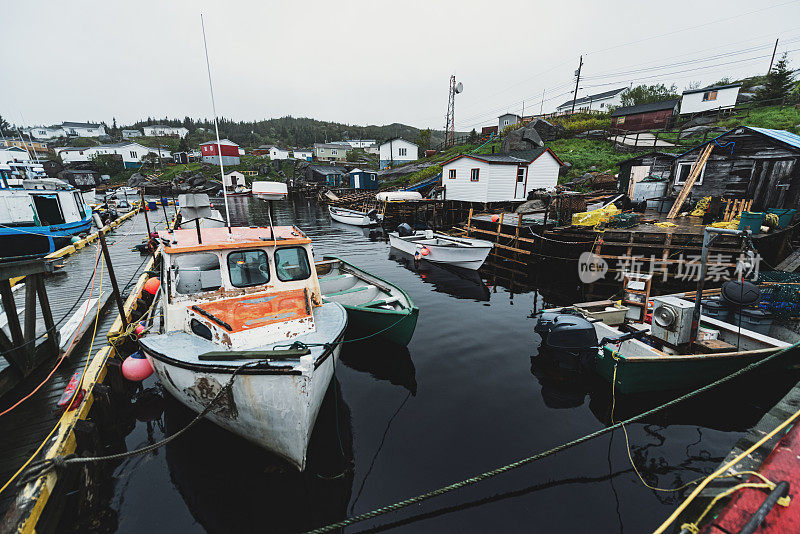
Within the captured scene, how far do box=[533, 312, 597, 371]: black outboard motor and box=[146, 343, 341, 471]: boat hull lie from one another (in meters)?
5.45

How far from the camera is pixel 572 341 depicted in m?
7.66

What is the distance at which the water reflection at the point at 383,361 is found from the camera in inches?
342

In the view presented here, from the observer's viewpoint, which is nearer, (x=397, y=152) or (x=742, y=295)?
(x=742, y=295)

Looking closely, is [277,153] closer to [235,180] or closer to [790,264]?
[235,180]

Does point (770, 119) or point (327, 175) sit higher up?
point (770, 119)

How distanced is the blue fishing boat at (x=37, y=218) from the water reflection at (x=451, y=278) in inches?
647

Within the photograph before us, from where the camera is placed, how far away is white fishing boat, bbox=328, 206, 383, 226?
1273 inches

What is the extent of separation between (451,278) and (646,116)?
46.9 metres

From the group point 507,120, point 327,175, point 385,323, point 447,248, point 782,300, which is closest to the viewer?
point 782,300

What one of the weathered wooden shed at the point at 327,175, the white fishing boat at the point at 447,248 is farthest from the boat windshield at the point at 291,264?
the weathered wooden shed at the point at 327,175

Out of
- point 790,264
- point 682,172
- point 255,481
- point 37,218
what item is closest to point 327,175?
point 37,218

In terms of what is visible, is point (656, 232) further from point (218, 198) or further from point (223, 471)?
point (218, 198)

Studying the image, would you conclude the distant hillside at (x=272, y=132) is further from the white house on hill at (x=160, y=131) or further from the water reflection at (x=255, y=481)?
the water reflection at (x=255, y=481)

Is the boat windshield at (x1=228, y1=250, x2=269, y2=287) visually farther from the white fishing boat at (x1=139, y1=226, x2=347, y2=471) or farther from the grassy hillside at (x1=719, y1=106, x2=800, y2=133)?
the grassy hillside at (x1=719, y1=106, x2=800, y2=133)
